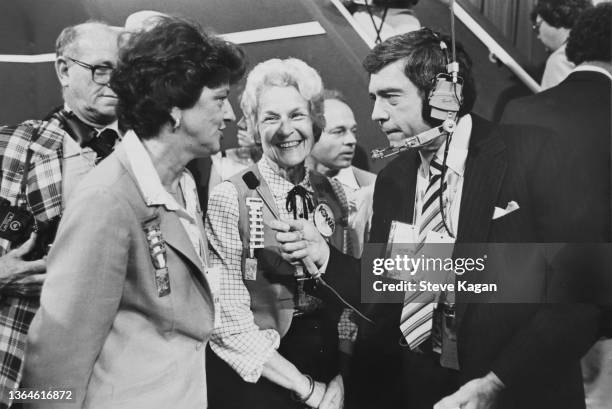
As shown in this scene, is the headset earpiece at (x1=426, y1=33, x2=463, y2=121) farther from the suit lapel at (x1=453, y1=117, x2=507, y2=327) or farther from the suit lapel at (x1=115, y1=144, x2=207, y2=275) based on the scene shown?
the suit lapel at (x1=115, y1=144, x2=207, y2=275)

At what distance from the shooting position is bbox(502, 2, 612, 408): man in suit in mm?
1688

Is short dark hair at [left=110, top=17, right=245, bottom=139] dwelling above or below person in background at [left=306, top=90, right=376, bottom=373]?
above

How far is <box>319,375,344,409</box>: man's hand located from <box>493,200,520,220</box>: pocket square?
0.71 m

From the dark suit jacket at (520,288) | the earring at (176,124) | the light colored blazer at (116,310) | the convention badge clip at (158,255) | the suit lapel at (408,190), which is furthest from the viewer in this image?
the suit lapel at (408,190)

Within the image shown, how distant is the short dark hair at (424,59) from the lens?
168 centimetres

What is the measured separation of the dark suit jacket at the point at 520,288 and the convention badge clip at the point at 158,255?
86 cm

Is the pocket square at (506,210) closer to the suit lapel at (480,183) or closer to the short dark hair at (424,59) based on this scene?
the suit lapel at (480,183)

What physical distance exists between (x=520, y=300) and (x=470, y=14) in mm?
857

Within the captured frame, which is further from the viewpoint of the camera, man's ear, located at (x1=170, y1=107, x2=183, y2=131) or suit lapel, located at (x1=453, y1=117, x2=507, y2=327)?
suit lapel, located at (x1=453, y1=117, x2=507, y2=327)

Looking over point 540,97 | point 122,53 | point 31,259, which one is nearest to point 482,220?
point 540,97

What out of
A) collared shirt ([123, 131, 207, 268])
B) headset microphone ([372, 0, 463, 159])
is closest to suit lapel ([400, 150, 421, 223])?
headset microphone ([372, 0, 463, 159])

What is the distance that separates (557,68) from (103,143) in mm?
1342

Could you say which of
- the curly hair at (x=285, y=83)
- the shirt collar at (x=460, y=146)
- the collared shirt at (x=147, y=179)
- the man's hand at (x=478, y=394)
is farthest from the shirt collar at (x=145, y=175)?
the man's hand at (x=478, y=394)

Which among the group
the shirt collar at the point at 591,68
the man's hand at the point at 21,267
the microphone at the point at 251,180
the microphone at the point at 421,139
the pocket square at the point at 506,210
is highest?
the shirt collar at the point at 591,68
